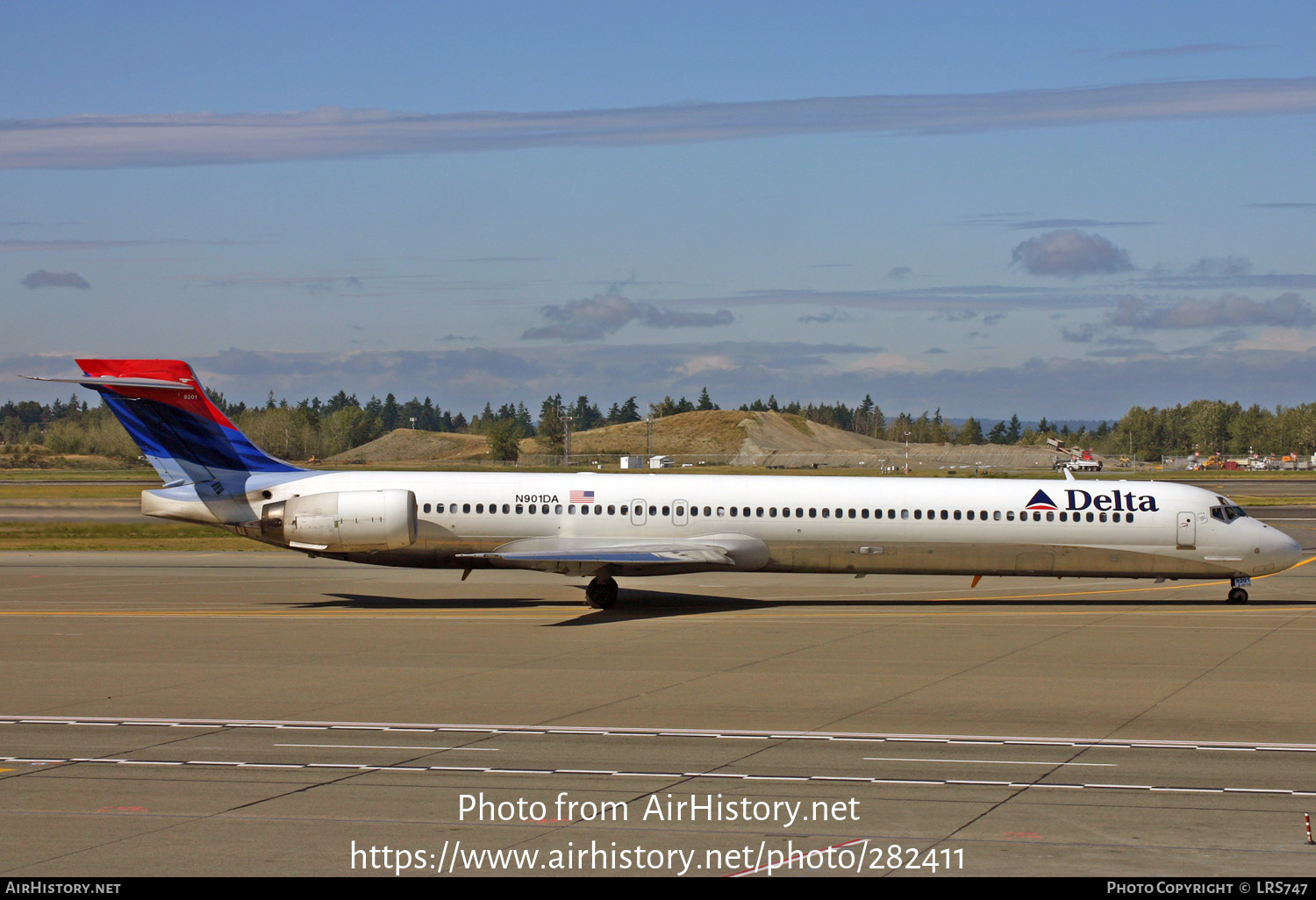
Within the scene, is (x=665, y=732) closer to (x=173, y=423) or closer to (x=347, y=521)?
(x=347, y=521)

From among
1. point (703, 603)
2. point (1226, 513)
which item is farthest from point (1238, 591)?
point (703, 603)

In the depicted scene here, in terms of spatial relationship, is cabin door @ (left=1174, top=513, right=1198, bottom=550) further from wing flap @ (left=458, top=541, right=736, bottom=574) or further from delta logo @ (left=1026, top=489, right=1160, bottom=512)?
wing flap @ (left=458, top=541, right=736, bottom=574)

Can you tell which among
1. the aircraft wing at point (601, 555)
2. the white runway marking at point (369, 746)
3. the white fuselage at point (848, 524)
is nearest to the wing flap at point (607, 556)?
the aircraft wing at point (601, 555)

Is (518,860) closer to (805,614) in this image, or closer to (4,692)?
(4,692)

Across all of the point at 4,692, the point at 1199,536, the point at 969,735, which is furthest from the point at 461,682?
the point at 1199,536

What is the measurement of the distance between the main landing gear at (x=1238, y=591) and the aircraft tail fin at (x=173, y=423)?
25752mm

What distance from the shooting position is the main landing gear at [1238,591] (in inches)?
1190

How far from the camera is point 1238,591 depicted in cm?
3033

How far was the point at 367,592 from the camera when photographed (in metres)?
32.8

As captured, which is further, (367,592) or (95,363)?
(367,592)

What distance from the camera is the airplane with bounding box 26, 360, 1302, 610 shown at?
97.5 ft

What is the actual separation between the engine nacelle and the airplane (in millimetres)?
48

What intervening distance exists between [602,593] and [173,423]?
1192cm

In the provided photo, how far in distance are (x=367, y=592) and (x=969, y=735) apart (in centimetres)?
2124
